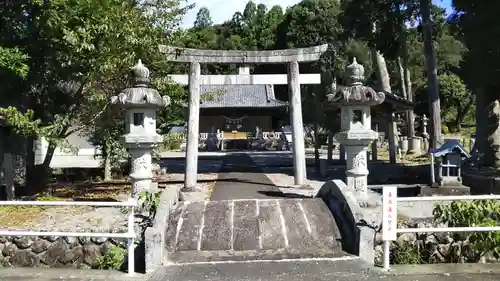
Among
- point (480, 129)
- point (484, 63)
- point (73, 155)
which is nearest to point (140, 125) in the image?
point (484, 63)

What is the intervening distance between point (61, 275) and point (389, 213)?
177 inches

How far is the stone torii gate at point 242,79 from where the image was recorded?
13484 millimetres

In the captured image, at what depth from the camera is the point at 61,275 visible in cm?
645

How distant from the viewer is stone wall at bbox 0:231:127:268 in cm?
708

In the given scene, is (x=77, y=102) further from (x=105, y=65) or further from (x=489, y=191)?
(x=489, y=191)

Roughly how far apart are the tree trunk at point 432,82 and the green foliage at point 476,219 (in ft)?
36.6

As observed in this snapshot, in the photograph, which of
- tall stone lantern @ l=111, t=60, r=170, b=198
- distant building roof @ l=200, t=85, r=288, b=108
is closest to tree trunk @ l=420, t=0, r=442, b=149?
tall stone lantern @ l=111, t=60, r=170, b=198

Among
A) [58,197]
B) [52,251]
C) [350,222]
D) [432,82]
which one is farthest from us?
[432,82]

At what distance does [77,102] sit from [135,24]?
8.15 ft

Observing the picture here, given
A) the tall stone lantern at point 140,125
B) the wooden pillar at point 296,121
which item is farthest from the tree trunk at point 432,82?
the tall stone lantern at point 140,125

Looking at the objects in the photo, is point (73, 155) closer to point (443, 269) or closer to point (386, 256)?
point (386, 256)

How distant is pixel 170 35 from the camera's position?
550 inches

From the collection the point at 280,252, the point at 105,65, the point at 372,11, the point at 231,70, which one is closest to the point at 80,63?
the point at 105,65

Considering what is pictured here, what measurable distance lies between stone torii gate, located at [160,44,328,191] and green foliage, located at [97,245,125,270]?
6173 millimetres
